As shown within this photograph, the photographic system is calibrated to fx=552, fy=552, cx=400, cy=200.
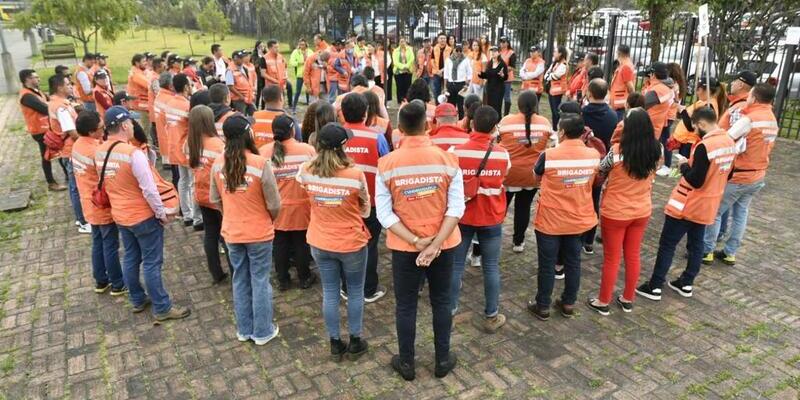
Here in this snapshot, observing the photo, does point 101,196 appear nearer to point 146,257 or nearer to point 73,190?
point 146,257

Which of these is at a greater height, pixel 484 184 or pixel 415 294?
pixel 484 184

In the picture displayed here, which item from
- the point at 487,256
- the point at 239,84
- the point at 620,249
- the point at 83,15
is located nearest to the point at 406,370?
the point at 487,256

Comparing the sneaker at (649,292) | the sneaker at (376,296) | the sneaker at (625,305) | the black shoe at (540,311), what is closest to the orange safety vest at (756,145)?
the sneaker at (649,292)

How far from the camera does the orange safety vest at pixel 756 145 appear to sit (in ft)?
17.9

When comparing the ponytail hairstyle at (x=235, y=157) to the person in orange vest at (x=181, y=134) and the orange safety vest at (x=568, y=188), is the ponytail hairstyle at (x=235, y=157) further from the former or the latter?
the person in orange vest at (x=181, y=134)

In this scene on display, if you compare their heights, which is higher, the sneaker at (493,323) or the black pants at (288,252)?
the black pants at (288,252)

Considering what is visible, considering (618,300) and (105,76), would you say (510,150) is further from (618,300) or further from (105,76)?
(105,76)

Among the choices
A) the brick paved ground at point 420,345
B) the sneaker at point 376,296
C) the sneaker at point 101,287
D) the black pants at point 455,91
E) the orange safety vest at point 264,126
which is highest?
the orange safety vest at point 264,126

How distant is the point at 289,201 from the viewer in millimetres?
5012

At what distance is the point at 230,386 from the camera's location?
4145 mm

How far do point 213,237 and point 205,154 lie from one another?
869 mm

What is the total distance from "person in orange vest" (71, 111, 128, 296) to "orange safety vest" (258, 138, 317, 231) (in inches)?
56.4

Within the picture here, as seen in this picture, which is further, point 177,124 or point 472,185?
point 177,124

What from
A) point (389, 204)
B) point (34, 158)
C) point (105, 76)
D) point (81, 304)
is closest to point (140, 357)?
point (81, 304)
